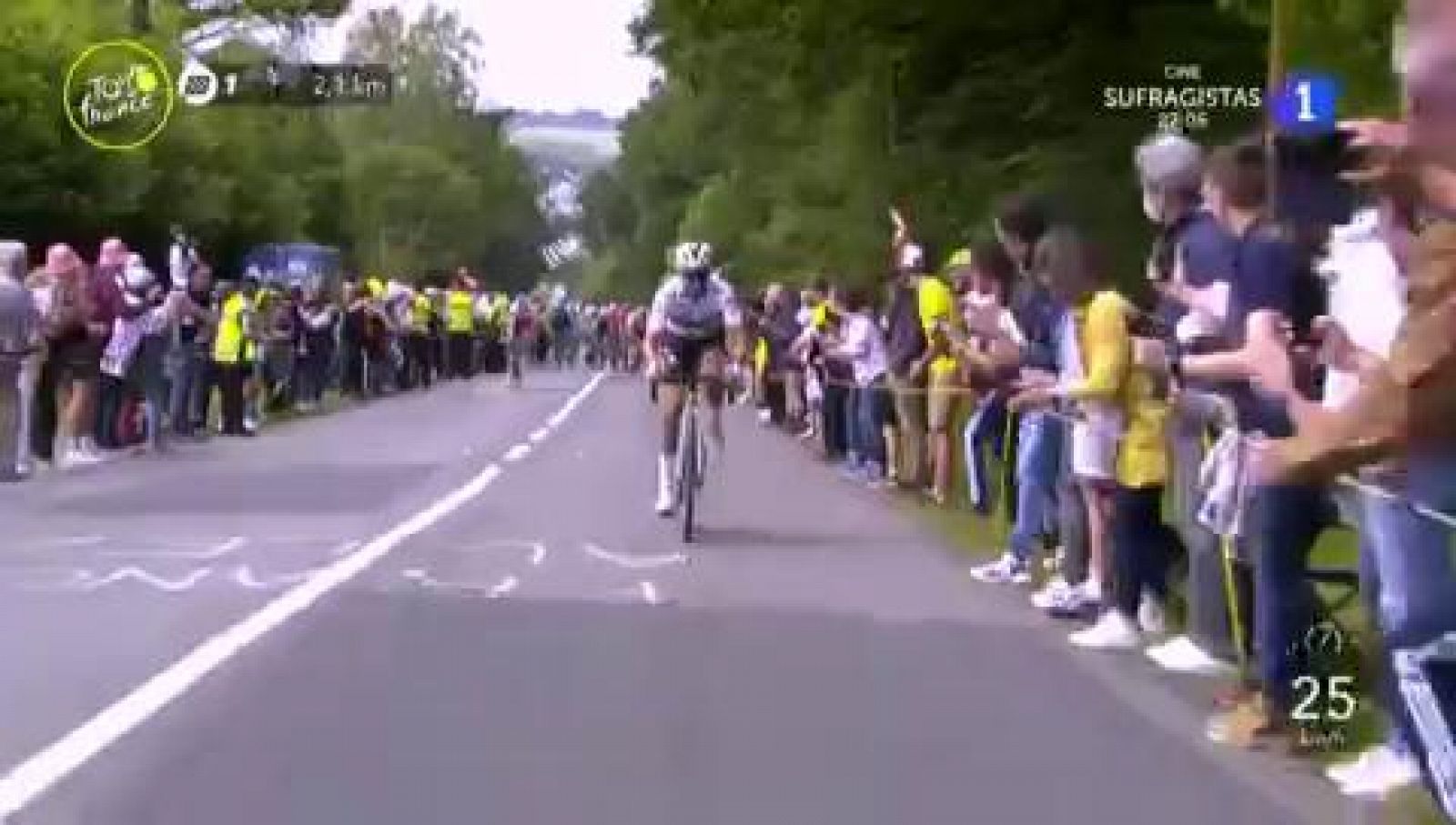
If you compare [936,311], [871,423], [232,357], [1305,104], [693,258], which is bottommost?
[871,423]

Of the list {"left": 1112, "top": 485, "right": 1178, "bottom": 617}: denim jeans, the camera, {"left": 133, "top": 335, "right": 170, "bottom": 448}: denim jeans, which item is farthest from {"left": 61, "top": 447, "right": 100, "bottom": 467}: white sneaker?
{"left": 1112, "top": 485, "right": 1178, "bottom": 617}: denim jeans

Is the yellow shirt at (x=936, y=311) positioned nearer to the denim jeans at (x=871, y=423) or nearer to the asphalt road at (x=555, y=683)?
the asphalt road at (x=555, y=683)

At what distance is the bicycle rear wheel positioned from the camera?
18344 millimetres

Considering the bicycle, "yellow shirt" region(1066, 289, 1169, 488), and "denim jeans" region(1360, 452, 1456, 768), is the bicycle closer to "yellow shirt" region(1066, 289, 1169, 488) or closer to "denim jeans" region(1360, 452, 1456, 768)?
"yellow shirt" region(1066, 289, 1169, 488)

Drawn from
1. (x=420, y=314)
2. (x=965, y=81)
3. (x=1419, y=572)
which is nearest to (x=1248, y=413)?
(x=1419, y=572)

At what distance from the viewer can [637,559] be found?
55.4 feet

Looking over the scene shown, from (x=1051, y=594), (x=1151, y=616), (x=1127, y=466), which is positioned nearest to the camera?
(x=1127, y=466)

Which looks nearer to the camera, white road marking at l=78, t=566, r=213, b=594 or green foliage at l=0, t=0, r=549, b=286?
white road marking at l=78, t=566, r=213, b=594

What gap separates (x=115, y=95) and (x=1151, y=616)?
111 feet

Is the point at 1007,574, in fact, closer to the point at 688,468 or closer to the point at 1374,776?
the point at 688,468

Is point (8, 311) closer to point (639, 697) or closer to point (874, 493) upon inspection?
point (874, 493)

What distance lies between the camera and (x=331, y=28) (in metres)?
63.2

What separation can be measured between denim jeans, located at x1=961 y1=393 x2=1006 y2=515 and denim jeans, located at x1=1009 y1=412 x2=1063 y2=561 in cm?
243

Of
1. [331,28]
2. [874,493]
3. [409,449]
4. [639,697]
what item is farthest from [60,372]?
[331,28]
